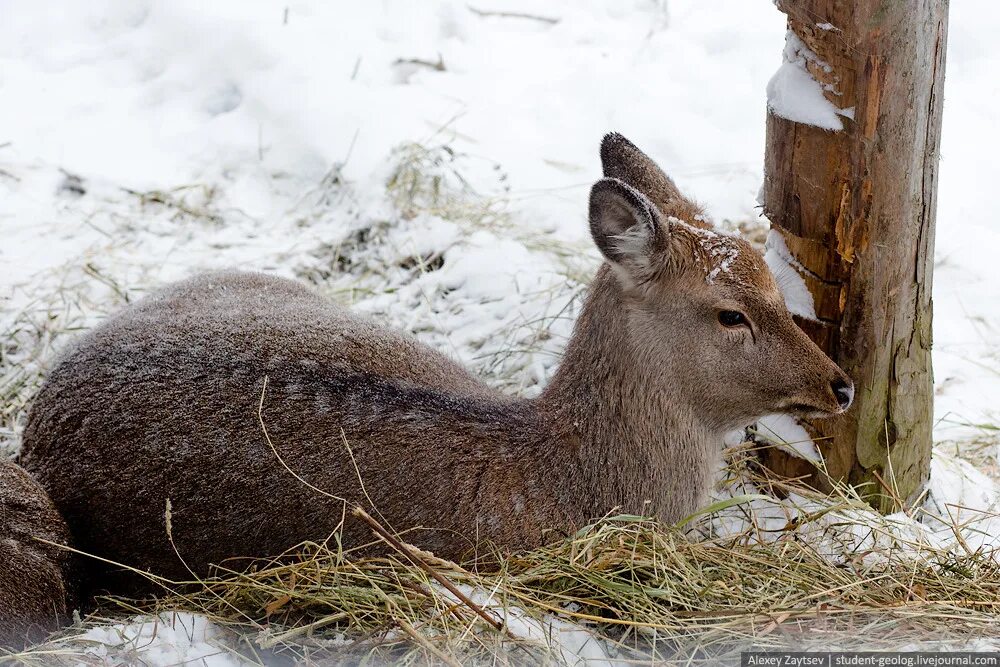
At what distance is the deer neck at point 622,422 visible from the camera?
15.1 feet

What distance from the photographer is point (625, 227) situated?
14.4 feet

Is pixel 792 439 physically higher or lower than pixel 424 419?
lower

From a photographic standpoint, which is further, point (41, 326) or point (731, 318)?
point (41, 326)

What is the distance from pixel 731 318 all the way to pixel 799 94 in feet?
3.07

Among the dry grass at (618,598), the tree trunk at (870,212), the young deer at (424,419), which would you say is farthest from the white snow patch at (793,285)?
the dry grass at (618,598)

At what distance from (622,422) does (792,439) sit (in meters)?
0.89

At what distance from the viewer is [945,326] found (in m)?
6.67

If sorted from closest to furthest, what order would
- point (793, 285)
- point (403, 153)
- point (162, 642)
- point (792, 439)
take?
point (162, 642) < point (793, 285) < point (792, 439) < point (403, 153)

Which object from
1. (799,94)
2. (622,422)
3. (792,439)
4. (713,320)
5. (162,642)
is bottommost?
(162,642)

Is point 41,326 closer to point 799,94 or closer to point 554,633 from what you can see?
point 554,633

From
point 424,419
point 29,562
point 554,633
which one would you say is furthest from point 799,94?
point 29,562

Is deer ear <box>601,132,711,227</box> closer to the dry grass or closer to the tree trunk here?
the tree trunk

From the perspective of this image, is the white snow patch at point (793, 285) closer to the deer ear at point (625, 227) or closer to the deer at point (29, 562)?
the deer ear at point (625, 227)

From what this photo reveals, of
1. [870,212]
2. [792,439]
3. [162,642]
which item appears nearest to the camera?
[162,642]
